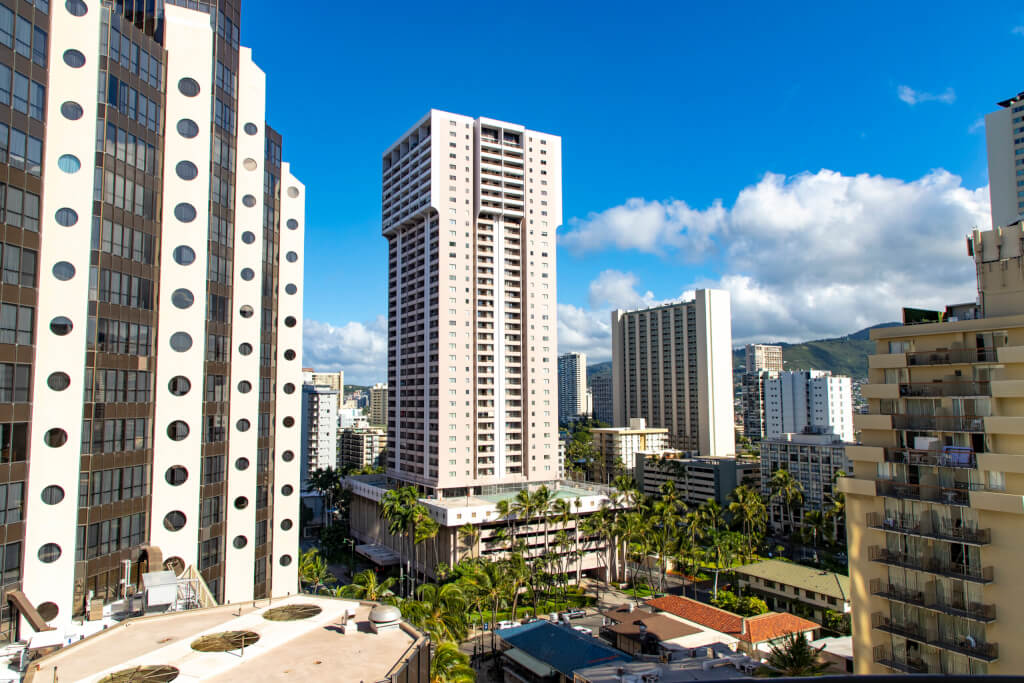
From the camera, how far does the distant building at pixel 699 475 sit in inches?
4897

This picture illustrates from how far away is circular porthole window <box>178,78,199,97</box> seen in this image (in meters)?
38.3

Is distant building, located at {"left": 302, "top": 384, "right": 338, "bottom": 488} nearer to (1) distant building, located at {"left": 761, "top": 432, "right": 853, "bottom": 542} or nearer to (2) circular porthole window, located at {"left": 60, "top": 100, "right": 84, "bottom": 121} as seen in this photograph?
(1) distant building, located at {"left": 761, "top": 432, "right": 853, "bottom": 542}

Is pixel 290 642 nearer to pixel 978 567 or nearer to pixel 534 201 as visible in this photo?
pixel 978 567

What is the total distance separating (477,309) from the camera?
95.3 meters

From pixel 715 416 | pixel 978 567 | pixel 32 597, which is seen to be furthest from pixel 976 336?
pixel 715 416

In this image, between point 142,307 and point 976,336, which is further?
point 142,307

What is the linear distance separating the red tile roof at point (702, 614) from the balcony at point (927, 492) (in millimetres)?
24374

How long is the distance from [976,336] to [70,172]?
4520cm

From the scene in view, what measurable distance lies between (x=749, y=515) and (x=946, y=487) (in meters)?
66.6

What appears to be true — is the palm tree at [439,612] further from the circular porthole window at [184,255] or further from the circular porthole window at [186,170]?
the circular porthole window at [186,170]

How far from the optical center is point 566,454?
15900cm

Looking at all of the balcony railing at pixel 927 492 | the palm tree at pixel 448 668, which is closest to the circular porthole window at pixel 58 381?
the palm tree at pixel 448 668

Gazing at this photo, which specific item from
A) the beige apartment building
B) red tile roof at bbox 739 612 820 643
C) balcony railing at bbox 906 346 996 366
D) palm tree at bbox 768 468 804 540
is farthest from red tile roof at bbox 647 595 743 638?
palm tree at bbox 768 468 804 540

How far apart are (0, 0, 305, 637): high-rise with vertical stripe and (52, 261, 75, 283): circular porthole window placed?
6.2 inches
